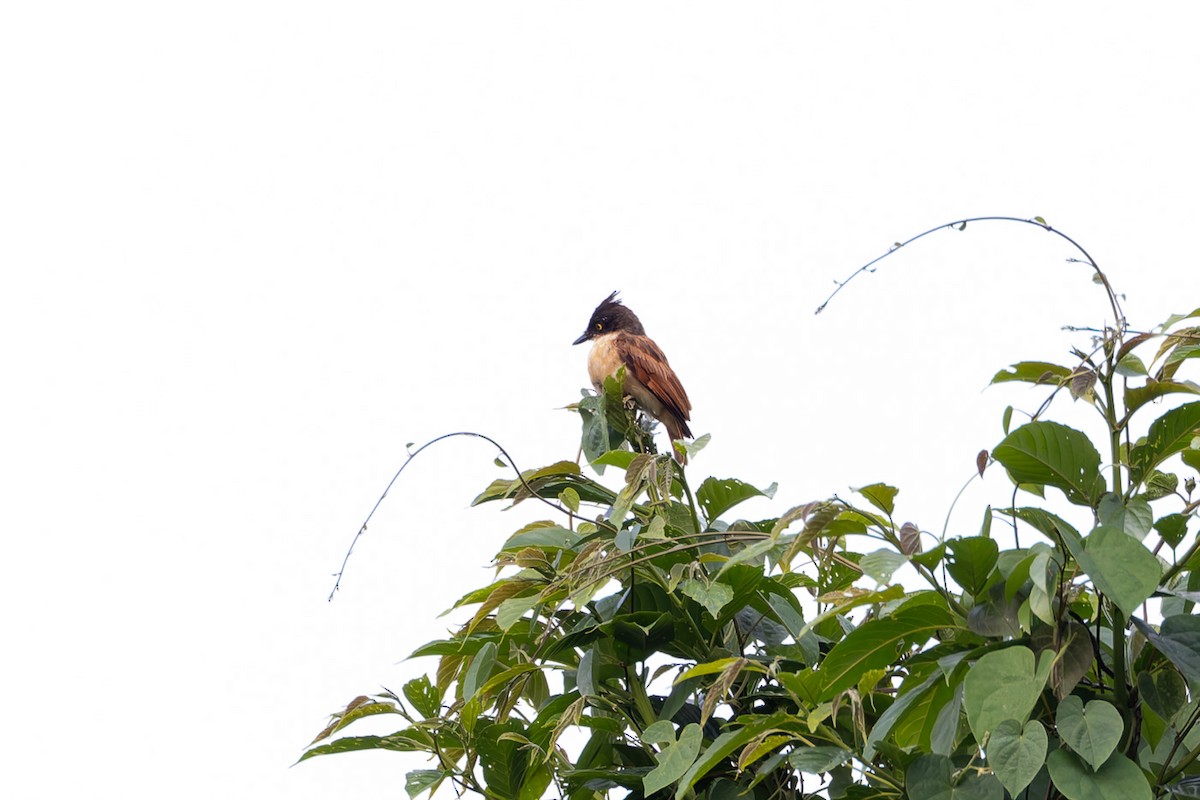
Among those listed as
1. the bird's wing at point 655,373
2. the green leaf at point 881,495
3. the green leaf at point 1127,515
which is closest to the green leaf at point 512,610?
the green leaf at point 881,495

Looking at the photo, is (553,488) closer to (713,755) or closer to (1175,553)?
(713,755)

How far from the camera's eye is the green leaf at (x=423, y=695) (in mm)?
2471

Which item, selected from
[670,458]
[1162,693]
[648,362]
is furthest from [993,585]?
[648,362]

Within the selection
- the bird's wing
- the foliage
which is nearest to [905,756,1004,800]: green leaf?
the foliage

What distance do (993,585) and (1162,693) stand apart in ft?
0.97

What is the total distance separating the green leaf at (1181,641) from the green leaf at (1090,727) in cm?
11

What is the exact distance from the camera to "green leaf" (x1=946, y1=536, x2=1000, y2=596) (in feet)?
6.05

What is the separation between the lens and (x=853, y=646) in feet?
6.40

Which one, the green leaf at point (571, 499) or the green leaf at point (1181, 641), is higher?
the green leaf at point (571, 499)

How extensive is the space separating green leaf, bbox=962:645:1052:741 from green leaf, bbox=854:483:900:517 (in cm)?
27

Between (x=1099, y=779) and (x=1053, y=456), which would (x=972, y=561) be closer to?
(x=1053, y=456)

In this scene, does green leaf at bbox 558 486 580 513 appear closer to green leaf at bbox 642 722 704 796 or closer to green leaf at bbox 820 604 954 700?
green leaf at bbox 642 722 704 796

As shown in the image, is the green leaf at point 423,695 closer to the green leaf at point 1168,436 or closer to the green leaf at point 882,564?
the green leaf at point 882,564

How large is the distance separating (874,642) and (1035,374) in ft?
1.86
